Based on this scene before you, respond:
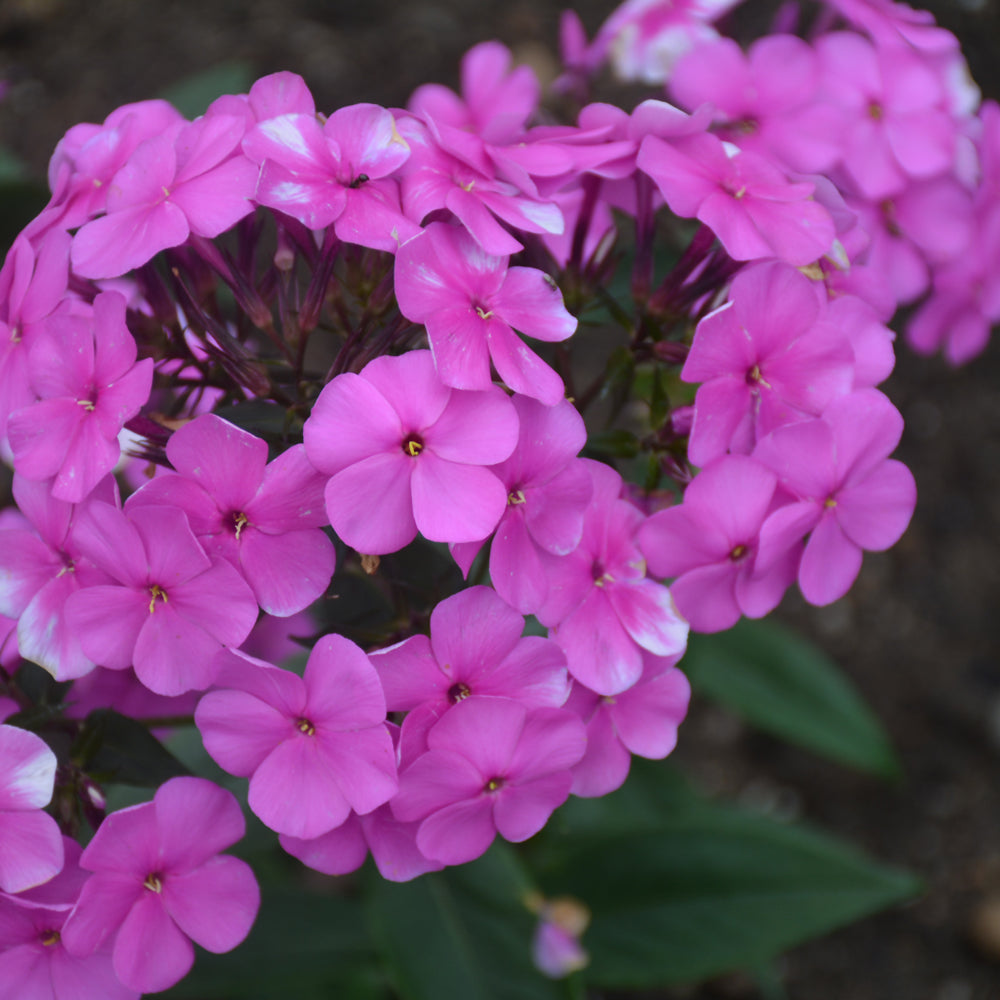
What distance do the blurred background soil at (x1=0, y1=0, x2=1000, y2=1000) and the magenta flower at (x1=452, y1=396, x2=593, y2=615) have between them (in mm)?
1572

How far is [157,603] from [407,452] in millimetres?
240

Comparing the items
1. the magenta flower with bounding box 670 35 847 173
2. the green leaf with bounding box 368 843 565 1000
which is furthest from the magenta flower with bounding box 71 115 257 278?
the green leaf with bounding box 368 843 565 1000

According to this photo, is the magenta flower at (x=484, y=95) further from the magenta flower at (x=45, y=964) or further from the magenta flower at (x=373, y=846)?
the magenta flower at (x=45, y=964)

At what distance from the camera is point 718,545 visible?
2.84 ft

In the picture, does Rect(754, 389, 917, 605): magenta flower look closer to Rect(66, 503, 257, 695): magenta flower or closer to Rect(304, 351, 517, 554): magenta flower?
Rect(304, 351, 517, 554): magenta flower

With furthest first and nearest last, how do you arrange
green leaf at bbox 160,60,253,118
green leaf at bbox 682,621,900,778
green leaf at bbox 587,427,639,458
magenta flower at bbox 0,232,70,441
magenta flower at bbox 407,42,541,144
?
green leaf at bbox 160,60,253,118, green leaf at bbox 682,621,900,778, magenta flower at bbox 407,42,541,144, green leaf at bbox 587,427,639,458, magenta flower at bbox 0,232,70,441

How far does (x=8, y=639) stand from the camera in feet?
3.18

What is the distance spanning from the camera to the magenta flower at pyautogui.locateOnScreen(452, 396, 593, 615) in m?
0.81

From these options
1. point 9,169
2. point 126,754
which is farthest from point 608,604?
point 9,169

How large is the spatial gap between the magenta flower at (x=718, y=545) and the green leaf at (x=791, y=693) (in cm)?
93

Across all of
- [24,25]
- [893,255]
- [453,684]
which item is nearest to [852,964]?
[893,255]

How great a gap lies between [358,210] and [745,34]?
7.61 feet

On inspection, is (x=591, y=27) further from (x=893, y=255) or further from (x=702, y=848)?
(x=702, y=848)

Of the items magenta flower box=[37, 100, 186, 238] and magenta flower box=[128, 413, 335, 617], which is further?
magenta flower box=[37, 100, 186, 238]
